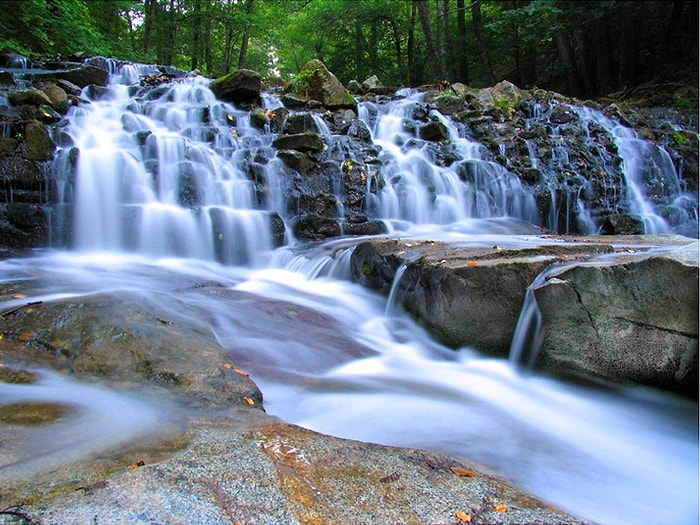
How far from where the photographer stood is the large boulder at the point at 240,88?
33.9 feet

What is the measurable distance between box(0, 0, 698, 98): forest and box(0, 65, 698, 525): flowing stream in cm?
380

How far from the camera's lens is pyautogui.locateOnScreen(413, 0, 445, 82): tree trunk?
51.9ft

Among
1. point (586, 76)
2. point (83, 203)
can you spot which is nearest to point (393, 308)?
point (83, 203)

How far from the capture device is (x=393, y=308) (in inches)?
201

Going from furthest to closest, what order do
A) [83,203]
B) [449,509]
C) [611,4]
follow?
[611,4] < [83,203] < [449,509]

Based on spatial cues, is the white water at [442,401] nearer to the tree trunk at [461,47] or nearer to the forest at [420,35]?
the forest at [420,35]

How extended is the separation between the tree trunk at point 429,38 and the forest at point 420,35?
1.4 inches

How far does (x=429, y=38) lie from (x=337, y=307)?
14140mm

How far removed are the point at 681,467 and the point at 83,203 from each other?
24.7 ft

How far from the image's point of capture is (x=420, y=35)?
24.8 meters

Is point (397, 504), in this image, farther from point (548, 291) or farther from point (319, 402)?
point (548, 291)

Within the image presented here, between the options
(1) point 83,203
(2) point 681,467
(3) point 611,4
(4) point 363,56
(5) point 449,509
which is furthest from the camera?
(4) point 363,56

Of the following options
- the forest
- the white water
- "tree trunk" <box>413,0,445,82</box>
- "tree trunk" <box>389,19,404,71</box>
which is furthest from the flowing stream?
"tree trunk" <box>389,19,404,71</box>

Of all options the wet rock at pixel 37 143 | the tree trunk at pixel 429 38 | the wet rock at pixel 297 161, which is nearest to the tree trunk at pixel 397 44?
the tree trunk at pixel 429 38
